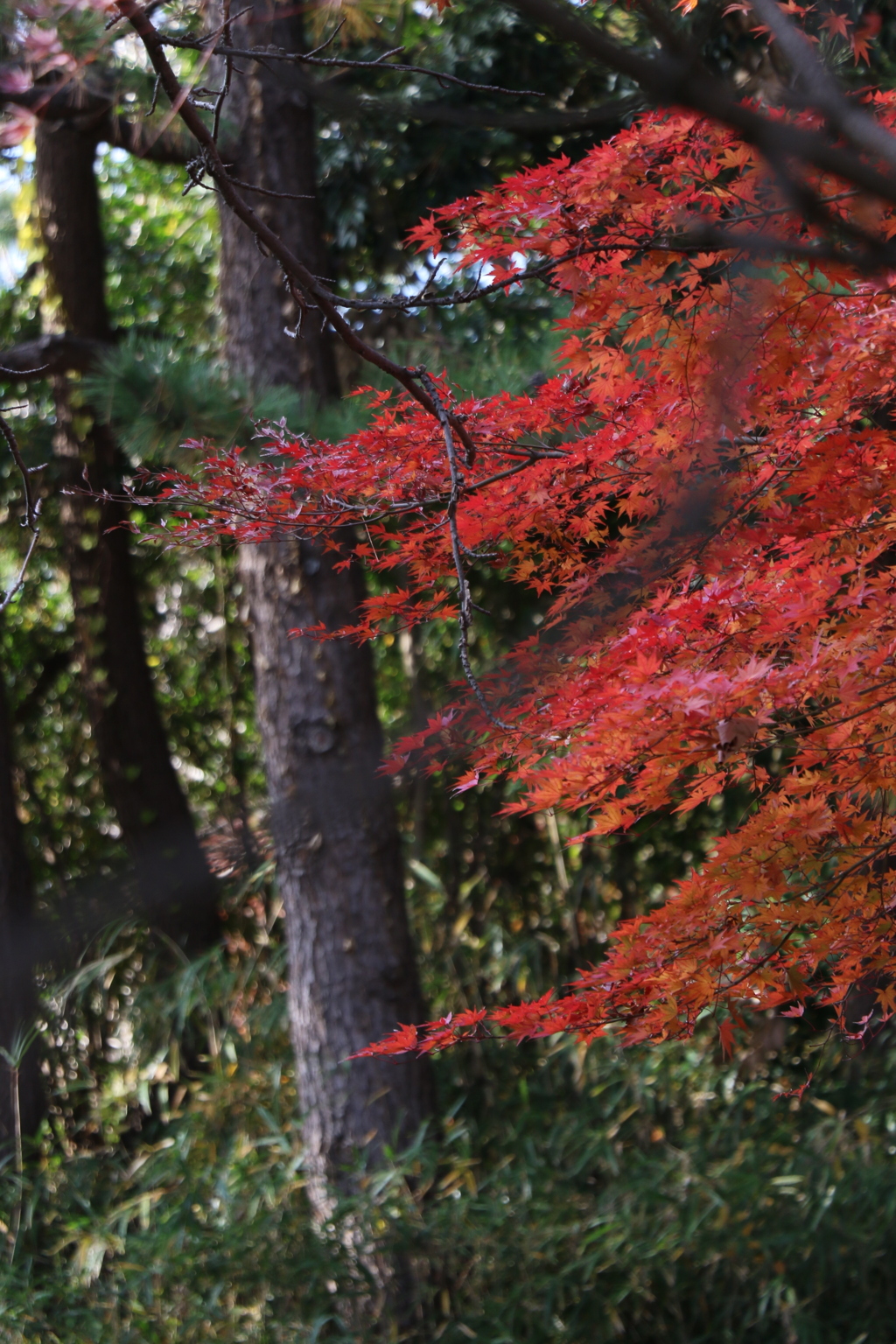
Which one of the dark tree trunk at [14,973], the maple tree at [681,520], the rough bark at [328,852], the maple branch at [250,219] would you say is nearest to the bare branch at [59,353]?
the rough bark at [328,852]

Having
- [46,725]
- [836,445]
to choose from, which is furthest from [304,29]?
[46,725]

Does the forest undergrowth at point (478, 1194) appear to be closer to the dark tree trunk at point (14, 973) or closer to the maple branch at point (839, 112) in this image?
the dark tree trunk at point (14, 973)

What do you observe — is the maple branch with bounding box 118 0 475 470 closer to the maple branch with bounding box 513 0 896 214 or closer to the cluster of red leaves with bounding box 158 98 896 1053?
the cluster of red leaves with bounding box 158 98 896 1053

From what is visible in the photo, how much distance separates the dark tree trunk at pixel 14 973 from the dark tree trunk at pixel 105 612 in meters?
0.33

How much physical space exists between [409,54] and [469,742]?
2.75 meters

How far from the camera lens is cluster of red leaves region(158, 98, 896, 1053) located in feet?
3.62

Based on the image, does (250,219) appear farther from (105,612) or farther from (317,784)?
(105,612)

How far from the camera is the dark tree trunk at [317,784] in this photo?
2.53 metres

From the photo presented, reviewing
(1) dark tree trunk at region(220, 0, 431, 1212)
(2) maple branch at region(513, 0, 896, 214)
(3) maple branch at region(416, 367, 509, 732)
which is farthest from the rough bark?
(2) maple branch at region(513, 0, 896, 214)

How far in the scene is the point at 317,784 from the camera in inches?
101

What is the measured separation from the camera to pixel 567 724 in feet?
4.02

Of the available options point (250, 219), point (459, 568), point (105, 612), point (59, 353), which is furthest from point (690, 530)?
point (105, 612)

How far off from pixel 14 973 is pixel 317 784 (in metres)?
1.24

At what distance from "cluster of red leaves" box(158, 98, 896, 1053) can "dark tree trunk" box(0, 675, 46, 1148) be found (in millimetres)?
2076
